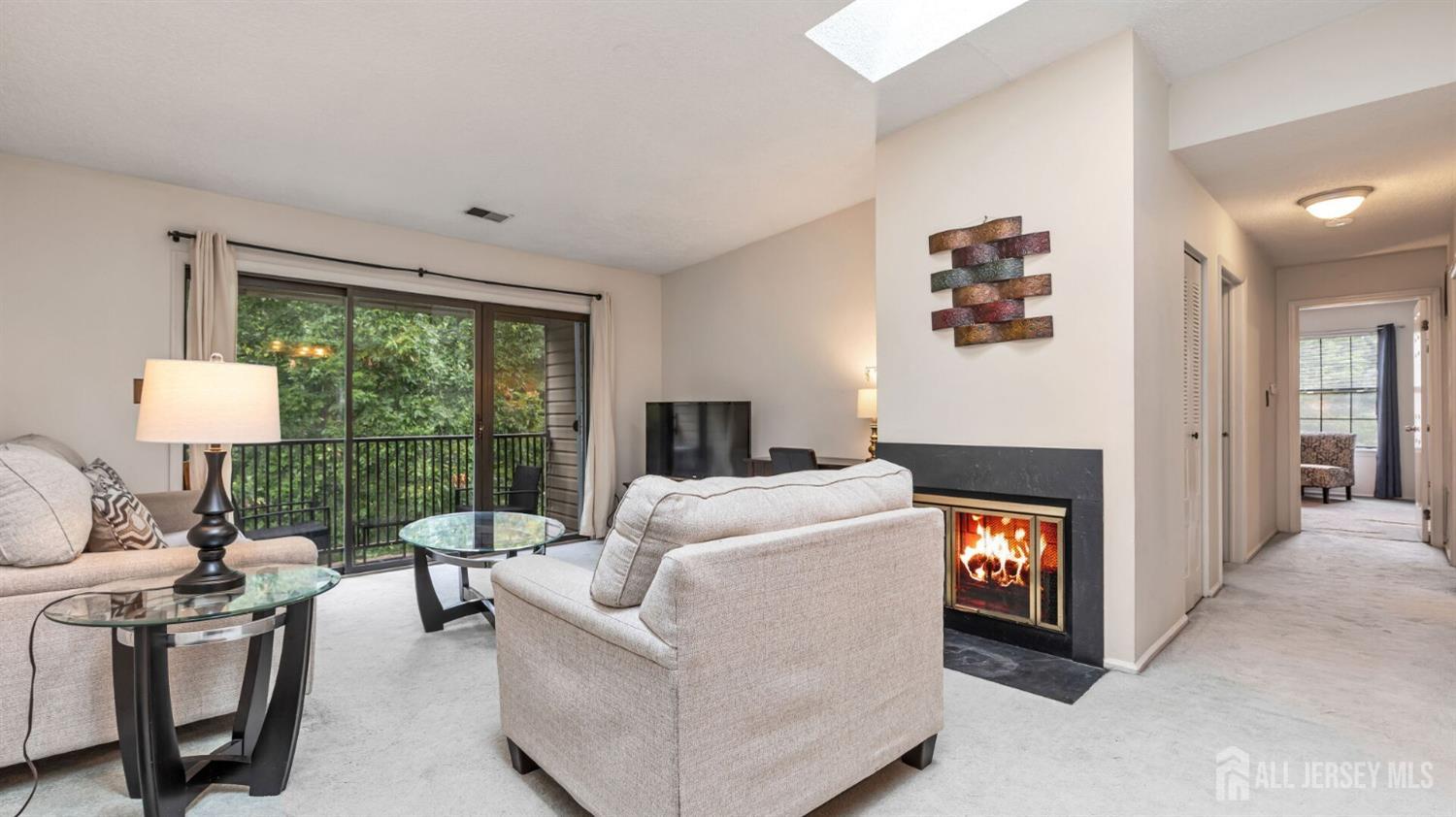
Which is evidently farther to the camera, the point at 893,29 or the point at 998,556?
the point at 998,556

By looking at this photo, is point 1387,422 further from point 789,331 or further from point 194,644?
point 194,644

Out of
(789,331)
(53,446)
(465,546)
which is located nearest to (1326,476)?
(789,331)

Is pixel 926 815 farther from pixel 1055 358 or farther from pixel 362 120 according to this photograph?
pixel 362 120

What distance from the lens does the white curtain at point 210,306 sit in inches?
148

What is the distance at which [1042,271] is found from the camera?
2.73 m

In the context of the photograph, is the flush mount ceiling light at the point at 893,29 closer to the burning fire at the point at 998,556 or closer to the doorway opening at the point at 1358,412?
the burning fire at the point at 998,556

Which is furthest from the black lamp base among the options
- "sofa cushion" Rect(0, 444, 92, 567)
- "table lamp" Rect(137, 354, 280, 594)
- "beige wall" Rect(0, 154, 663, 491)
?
"beige wall" Rect(0, 154, 663, 491)

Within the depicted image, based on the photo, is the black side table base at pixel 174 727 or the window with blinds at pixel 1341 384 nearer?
the black side table base at pixel 174 727

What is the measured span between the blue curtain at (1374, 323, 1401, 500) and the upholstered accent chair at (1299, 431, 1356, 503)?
0.24 metres

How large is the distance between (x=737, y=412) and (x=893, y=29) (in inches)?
Result: 116

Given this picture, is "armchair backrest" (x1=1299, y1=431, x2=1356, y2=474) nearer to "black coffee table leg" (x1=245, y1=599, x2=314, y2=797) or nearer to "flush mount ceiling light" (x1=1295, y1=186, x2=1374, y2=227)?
"flush mount ceiling light" (x1=1295, y1=186, x2=1374, y2=227)

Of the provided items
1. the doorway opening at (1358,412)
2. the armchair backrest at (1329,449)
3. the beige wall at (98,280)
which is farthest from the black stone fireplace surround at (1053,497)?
the armchair backrest at (1329,449)

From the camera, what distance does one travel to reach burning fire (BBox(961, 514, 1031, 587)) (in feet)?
9.25

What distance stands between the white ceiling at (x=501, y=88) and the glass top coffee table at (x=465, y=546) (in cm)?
201
